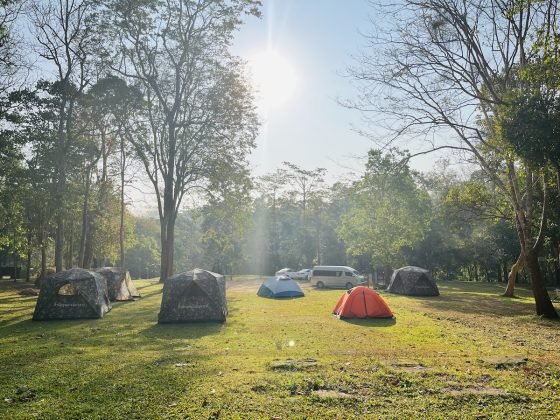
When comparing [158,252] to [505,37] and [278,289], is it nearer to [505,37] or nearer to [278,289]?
[278,289]

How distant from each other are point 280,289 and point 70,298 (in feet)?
44.2

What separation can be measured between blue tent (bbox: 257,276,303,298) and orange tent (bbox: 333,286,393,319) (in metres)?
9.83

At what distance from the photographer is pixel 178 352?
10461 mm

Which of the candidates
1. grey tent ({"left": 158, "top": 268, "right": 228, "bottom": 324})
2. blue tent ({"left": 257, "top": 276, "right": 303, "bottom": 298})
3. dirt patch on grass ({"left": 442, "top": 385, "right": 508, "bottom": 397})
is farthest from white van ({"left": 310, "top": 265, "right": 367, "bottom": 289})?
dirt patch on grass ({"left": 442, "top": 385, "right": 508, "bottom": 397})

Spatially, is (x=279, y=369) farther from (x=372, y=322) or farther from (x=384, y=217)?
(x=384, y=217)

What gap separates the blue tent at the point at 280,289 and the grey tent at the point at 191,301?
36.3ft

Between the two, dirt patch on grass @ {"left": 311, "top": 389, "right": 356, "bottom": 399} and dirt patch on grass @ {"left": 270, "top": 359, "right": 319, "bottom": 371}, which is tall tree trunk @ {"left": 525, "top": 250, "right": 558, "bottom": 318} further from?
dirt patch on grass @ {"left": 311, "top": 389, "right": 356, "bottom": 399}

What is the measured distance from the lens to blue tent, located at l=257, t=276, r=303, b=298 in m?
26.8

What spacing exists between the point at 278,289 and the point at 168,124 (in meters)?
14.5

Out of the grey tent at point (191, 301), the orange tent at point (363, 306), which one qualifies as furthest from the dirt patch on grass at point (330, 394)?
the orange tent at point (363, 306)

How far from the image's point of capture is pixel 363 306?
55.5 ft

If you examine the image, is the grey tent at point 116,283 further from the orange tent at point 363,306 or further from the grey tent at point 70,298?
the orange tent at point 363,306

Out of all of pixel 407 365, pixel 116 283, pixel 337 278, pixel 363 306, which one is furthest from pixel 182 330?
pixel 337 278

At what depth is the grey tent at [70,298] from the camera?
1617 cm
